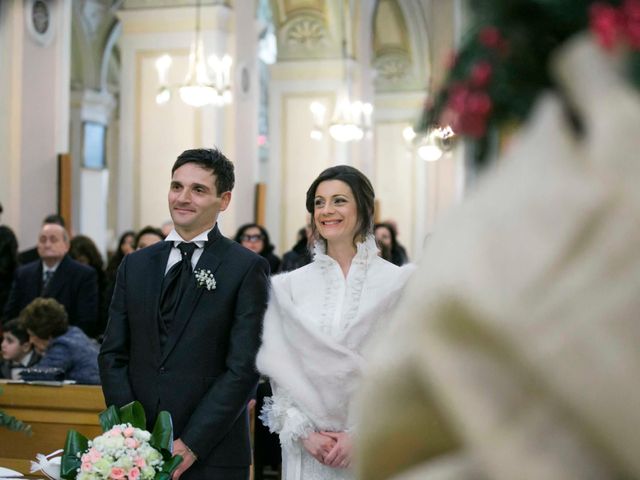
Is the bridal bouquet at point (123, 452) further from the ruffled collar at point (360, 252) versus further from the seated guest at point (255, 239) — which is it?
the seated guest at point (255, 239)

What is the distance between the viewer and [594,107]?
3.58 ft

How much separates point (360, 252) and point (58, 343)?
3.13 metres

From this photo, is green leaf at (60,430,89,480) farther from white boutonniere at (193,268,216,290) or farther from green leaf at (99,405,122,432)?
white boutonniere at (193,268,216,290)

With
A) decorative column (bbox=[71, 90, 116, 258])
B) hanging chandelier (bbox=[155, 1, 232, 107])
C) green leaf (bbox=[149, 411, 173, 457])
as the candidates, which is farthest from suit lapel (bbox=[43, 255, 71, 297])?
decorative column (bbox=[71, 90, 116, 258])

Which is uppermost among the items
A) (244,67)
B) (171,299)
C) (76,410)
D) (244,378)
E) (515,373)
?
(244,67)

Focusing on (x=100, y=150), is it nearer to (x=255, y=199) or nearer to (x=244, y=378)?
(x=255, y=199)

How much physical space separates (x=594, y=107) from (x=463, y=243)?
0.18 meters

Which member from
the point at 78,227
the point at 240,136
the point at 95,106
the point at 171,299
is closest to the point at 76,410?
the point at 171,299

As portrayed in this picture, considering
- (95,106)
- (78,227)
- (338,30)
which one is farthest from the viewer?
(95,106)

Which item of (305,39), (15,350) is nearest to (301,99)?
(305,39)

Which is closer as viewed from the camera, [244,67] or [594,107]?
[594,107]

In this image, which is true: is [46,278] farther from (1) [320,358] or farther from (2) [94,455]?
(2) [94,455]

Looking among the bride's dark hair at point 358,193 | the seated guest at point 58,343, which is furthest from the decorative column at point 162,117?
the bride's dark hair at point 358,193

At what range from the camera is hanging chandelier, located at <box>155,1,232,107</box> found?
1269 centimetres
